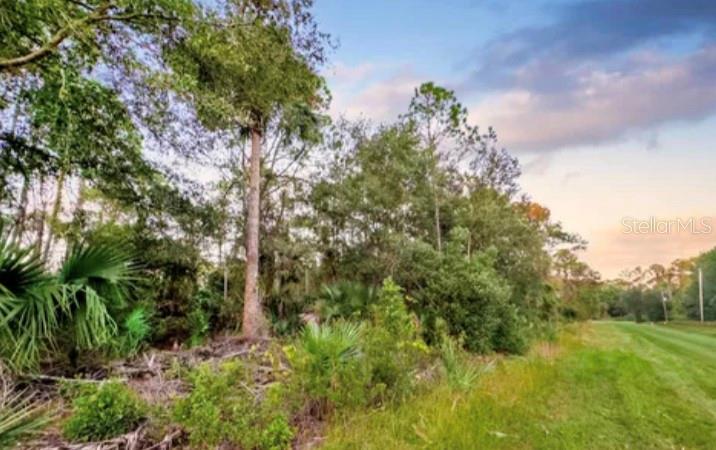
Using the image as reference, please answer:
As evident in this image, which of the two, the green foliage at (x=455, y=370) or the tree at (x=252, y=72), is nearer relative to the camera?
the green foliage at (x=455, y=370)

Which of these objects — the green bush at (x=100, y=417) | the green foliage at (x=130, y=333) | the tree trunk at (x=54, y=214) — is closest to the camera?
the green bush at (x=100, y=417)

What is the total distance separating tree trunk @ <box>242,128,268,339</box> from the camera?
36.2 ft

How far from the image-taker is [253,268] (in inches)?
441

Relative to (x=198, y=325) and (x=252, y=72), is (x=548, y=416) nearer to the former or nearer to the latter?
(x=252, y=72)

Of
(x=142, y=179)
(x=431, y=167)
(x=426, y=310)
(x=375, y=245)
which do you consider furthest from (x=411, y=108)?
(x=142, y=179)

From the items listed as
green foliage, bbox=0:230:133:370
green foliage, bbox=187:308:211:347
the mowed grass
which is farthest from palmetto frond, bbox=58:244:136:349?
green foliage, bbox=187:308:211:347

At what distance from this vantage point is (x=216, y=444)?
130 inches

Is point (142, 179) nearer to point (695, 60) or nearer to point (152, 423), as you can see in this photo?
point (152, 423)

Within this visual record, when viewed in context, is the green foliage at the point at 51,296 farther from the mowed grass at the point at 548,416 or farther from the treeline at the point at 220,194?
the mowed grass at the point at 548,416

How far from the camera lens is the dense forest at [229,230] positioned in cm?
400

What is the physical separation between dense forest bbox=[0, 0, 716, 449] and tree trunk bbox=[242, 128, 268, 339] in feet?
0.20

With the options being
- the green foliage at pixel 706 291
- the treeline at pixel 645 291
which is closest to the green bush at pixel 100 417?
the treeline at pixel 645 291

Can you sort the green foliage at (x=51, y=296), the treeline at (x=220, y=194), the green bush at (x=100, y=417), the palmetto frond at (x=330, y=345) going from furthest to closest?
1. the treeline at (x=220, y=194)
2. the palmetto frond at (x=330, y=345)
3. the green foliage at (x=51, y=296)
4. the green bush at (x=100, y=417)

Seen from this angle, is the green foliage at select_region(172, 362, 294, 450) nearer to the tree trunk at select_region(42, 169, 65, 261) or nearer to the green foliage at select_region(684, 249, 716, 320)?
the tree trunk at select_region(42, 169, 65, 261)
